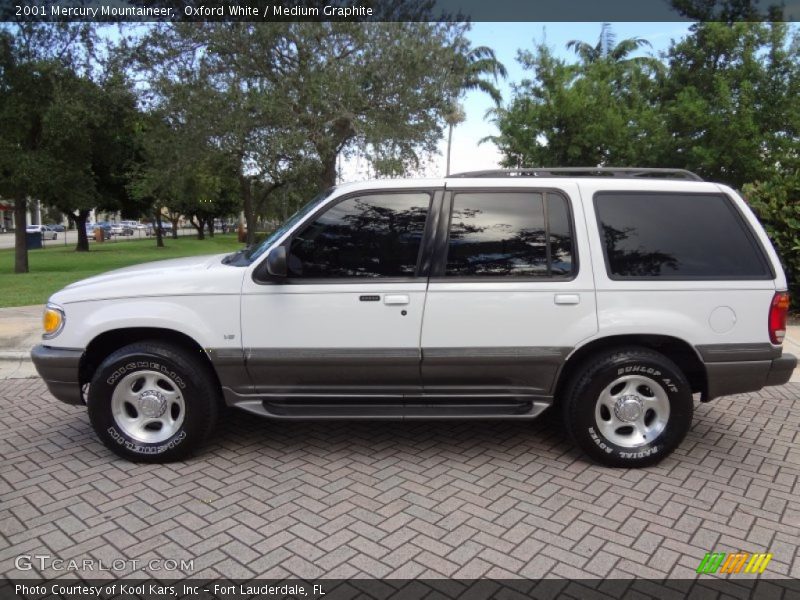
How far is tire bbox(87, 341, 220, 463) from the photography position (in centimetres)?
389

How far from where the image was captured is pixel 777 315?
3.86 meters

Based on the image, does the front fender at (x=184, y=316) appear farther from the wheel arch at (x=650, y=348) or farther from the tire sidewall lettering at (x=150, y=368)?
the wheel arch at (x=650, y=348)

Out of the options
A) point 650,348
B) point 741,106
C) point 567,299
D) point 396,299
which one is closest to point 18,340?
point 396,299

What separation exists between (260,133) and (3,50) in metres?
6.22

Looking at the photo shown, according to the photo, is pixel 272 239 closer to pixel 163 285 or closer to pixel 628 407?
pixel 163 285

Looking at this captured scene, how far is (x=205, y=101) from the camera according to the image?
1507 cm

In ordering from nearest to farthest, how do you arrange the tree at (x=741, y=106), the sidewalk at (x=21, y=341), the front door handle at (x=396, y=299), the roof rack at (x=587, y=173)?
the front door handle at (x=396, y=299), the roof rack at (x=587, y=173), the sidewalk at (x=21, y=341), the tree at (x=741, y=106)

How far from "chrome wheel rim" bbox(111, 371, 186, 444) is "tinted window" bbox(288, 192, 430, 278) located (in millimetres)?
1178

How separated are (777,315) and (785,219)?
246 inches

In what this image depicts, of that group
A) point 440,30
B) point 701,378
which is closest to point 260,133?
point 440,30

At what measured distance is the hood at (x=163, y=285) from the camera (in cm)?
388

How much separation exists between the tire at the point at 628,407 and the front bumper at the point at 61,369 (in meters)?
3.32

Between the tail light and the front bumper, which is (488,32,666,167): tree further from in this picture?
the front bumper

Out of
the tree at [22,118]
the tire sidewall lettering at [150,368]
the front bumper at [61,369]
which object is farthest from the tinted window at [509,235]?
the tree at [22,118]
